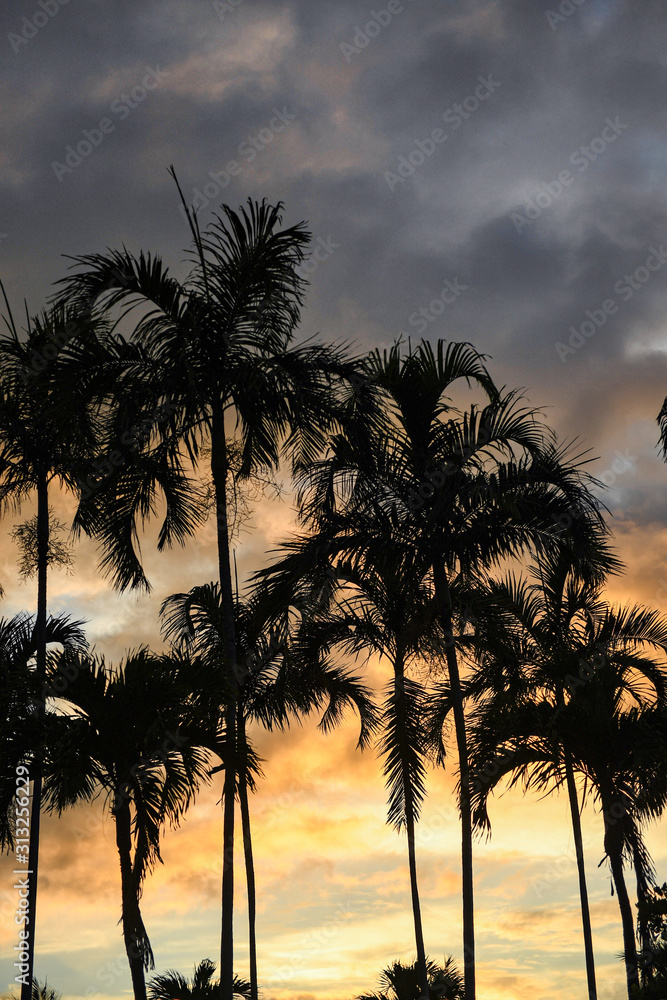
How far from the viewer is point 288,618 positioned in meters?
13.5

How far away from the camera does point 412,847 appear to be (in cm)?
1958

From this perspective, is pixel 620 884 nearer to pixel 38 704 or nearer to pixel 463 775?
pixel 463 775

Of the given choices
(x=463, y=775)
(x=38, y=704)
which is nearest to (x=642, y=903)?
(x=463, y=775)

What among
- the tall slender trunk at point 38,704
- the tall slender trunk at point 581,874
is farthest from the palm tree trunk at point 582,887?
the tall slender trunk at point 38,704

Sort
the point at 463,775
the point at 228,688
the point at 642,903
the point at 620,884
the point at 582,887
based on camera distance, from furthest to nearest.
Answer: the point at 582,887 → the point at 620,884 → the point at 642,903 → the point at 463,775 → the point at 228,688

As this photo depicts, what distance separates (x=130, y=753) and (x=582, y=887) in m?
10.9

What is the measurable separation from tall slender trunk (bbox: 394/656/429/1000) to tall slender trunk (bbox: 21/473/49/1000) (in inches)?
243

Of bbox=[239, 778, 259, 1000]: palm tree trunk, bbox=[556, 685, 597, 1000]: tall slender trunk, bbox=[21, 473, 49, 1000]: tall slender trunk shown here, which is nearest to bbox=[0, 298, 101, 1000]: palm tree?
bbox=[21, 473, 49, 1000]: tall slender trunk

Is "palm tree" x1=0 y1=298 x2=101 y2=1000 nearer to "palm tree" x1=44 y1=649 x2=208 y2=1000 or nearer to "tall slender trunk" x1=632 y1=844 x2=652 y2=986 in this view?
"palm tree" x1=44 y1=649 x2=208 y2=1000

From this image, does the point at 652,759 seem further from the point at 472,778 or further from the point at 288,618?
the point at 288,618

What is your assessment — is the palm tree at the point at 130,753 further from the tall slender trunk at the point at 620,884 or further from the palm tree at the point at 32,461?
the tall slender trunk at the point at 620,884

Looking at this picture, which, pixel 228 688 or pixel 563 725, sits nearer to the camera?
pixel 228 688

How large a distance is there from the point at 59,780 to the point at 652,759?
853 centimetres

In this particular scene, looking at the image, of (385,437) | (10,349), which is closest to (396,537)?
(385,437)
